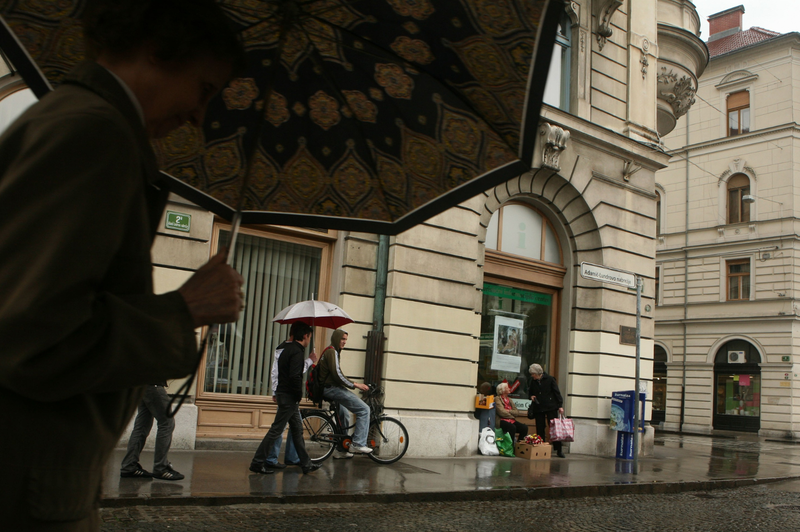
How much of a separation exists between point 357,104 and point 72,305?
5.94 ft

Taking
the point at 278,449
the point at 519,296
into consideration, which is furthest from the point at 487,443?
the point at 278,449

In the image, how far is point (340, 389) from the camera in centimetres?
1032

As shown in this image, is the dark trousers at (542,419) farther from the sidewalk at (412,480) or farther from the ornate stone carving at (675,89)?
the ornate stone carving at (675,89)

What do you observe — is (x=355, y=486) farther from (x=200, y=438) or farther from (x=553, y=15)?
(x=553, y=15)

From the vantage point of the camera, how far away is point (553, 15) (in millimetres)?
2314

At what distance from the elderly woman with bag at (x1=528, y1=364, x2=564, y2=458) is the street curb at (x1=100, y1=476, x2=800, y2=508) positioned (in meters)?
3.30

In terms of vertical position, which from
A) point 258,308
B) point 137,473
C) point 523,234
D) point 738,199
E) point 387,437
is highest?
point 738,199

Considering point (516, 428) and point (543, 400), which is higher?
point (543, 400)

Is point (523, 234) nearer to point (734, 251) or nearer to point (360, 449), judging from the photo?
point (360, 449)

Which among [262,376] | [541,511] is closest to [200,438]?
[262,376]

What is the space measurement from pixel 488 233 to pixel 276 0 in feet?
40.8

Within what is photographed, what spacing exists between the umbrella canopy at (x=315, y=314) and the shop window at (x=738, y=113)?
32112 millimetres

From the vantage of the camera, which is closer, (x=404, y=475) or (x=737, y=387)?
(x=404, y=475)

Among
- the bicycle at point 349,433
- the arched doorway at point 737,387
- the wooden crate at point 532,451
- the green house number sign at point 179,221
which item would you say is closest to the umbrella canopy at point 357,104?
the bicycle at point 349,433
